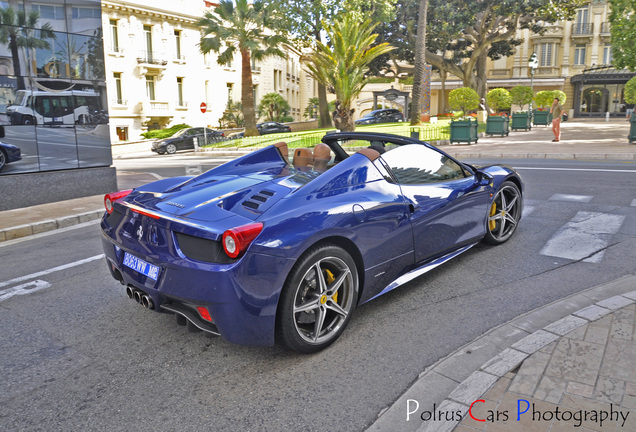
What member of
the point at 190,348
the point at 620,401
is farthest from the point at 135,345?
the point at 620,401

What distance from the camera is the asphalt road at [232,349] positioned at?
109 inches

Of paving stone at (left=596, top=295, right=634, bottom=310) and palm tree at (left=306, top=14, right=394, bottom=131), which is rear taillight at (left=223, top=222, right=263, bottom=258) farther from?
palm tree at (left=306, top=14, right=394, bottom=131)

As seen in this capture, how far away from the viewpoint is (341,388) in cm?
298

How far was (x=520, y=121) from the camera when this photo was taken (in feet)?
90.2

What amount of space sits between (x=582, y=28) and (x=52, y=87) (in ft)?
194

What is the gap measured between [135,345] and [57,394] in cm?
65

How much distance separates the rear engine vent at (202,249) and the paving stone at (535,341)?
1.91m

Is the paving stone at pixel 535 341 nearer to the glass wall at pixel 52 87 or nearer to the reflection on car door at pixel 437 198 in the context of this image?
the reflection on car door at pixel 437 198

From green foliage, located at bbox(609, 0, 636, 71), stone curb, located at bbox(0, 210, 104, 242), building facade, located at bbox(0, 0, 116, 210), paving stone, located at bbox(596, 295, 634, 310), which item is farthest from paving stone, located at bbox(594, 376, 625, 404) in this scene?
green foliage, located at bbox(609, 0, 636, 71)

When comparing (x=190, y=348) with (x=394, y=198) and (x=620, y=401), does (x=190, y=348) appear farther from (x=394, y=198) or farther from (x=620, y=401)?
(x=620, y=401)

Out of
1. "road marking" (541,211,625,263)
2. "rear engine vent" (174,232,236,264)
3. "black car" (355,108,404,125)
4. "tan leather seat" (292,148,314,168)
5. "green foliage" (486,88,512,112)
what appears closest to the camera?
"rear engine vent" (174,232,236,264)

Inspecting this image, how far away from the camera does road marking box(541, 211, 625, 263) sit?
17.5 ft

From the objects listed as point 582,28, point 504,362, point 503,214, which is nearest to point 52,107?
point 503,214

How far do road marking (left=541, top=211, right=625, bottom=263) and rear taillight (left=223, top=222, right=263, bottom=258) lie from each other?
146 inches
